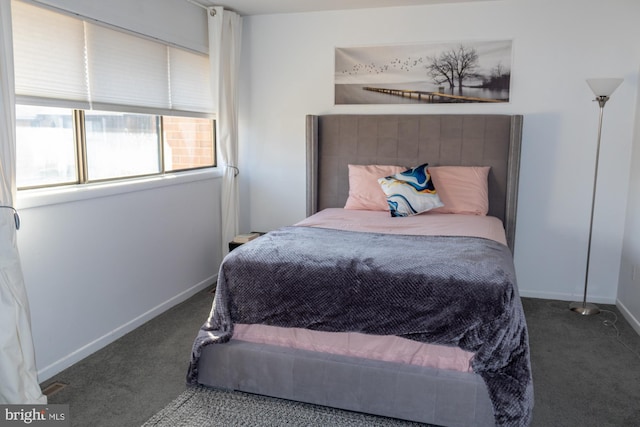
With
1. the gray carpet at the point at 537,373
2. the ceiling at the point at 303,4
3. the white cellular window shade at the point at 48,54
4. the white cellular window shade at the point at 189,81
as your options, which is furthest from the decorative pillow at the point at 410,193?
the white cellular window shade at the point at 48,54

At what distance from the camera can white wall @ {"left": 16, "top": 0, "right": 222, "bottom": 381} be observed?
9.10 ft

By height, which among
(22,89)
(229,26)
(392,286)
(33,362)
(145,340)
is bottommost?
(145,340)

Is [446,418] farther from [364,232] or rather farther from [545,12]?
[545,12]

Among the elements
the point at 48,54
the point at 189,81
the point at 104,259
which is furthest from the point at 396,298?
the point at 189,81

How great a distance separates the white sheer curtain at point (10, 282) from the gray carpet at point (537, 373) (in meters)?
0.28

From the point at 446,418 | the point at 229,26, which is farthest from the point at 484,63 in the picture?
the point at 446,418

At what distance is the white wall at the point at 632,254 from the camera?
3691 mm

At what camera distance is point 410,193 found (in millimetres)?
3861

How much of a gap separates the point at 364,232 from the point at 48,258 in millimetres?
1878

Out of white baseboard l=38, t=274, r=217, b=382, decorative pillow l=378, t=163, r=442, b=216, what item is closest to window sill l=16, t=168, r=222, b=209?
white baseboard l=38, t=274, r=217, b=382

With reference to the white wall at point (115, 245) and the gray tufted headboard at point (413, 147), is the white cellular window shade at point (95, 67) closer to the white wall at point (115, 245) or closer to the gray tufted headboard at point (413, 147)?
the white wall at point (115, 245)

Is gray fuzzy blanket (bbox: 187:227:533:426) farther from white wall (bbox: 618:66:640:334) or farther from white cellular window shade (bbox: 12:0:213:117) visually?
white wall (bbox: 618:66:640:334)

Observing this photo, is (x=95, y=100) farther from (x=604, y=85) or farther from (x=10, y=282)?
(x=604, y=85)

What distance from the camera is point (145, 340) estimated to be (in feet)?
10.9
